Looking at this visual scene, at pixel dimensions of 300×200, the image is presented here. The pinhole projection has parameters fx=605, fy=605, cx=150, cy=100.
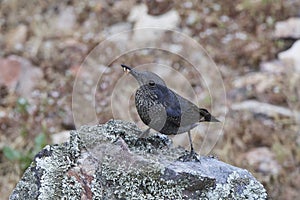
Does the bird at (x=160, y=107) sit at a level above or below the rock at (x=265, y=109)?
below

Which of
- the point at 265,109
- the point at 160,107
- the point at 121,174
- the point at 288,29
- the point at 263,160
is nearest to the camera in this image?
the point at 121,174

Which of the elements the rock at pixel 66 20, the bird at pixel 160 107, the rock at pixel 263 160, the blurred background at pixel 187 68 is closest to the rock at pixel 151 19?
the blurred background at pixel 187 68

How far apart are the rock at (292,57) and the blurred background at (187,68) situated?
0.04 ft

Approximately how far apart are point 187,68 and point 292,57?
2.39 metres

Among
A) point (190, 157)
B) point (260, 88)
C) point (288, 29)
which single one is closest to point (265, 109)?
point (260, 88)

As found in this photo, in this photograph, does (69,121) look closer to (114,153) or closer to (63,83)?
(63,83)

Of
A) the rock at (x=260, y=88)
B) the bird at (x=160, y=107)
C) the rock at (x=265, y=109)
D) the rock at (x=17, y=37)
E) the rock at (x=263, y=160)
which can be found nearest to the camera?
the bird at (x=160, y=107)

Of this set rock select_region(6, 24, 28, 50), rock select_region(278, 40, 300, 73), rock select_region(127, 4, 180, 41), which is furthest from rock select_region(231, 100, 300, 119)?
rock select_region(6, 24, 28, 50)

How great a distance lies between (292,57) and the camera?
7590mm

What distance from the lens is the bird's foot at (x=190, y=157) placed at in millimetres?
3364

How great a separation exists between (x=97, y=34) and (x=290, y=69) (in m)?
2.68

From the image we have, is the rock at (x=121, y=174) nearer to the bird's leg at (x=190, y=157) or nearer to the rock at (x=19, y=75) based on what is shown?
the bird's leg at (x=190, y=157)

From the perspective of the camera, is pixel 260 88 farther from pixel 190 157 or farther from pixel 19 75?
pixel 190 157

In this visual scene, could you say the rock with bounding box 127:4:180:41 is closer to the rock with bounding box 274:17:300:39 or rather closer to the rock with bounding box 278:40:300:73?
the rock with bounding box 274:17:300:39
